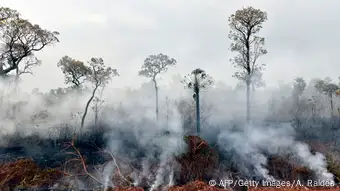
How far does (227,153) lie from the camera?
64.1 feet

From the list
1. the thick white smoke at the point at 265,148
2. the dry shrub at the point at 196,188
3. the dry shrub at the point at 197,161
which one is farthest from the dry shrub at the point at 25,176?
the thick white smoke at the point at 265,148

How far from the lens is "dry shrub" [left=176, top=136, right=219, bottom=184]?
16.5 metres

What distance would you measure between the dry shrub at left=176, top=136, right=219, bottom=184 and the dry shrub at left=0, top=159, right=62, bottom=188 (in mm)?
Answer: 8073

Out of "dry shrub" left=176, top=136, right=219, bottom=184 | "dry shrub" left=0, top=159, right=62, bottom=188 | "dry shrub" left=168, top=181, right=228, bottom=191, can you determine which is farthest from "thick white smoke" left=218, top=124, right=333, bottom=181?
"dry shrub" left=0, top=159, right=62, bottom=188

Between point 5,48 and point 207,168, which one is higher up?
point 5,48

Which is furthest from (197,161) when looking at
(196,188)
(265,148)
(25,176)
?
(25,176)

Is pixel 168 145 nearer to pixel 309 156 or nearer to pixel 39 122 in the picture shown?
pixel 309 156

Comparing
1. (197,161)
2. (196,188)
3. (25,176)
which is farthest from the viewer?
(197,161)

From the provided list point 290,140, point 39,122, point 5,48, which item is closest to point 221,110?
point 290,140

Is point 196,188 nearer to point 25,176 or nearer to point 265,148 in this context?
point 265,148

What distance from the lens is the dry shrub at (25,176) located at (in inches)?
596

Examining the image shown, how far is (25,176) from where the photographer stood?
51.4 feet

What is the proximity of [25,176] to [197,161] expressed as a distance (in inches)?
429

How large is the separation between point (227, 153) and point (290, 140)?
596 centimetres
